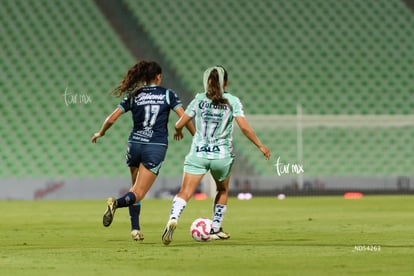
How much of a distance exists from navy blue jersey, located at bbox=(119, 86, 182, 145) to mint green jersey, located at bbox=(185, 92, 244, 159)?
419mm

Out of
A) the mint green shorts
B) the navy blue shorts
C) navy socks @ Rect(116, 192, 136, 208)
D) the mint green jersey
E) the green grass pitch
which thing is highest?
the mint green jersey

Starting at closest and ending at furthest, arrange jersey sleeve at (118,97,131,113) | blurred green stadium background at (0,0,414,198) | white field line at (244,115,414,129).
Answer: jersey sleeve at (118,97,131,113)
blurred green stadium background at (0,0,414,198)
white field line at (244,115,414,129)

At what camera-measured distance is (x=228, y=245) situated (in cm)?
868

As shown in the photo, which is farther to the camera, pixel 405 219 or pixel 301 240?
pixel 405 219

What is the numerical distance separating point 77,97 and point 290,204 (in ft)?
21.9

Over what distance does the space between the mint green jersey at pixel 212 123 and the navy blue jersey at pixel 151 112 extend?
0.42m

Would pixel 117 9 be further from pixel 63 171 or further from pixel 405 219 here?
pixel 405 219

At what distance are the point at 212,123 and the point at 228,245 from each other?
122 cm

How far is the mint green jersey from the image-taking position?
359 inches

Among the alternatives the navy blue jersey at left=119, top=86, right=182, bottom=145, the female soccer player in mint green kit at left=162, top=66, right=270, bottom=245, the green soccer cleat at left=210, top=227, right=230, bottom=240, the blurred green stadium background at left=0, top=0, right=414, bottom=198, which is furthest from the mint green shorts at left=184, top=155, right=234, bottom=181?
the blurred green stadium background at left=0, top=0, right=414, bottom=198

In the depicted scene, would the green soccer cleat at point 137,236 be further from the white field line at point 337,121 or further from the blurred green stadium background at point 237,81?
the white field line at point 337,121

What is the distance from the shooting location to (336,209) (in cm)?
1631

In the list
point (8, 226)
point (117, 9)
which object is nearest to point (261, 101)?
point (117, 9)

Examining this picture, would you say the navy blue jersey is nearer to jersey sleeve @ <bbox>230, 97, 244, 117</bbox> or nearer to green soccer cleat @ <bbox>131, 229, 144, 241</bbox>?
jersey sleeve @ <bbox>230, 97, 244, 117</bbox>
